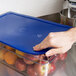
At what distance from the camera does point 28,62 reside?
482 mm

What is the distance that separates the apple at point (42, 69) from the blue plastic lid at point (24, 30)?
0.05 metres

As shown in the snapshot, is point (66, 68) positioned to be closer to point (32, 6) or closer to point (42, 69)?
point (42, 69)

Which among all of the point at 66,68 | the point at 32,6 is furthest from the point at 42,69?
the point at 32,6

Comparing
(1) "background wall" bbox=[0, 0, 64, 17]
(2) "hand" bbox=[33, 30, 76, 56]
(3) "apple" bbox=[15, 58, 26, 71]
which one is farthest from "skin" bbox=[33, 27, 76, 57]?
(1) "background wall" bbox=[0, 0, 64, 17]

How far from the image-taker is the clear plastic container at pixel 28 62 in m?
0.44

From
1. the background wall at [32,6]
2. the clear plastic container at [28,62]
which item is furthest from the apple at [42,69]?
the background wall at [32,6]

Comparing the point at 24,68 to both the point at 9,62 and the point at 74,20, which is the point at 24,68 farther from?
the point at 74,20

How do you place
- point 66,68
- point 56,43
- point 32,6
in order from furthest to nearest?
point 32,6, point 66,68, point 56,43

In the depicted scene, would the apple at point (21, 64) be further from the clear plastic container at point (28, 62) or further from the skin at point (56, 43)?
the skin at point (56, 43)

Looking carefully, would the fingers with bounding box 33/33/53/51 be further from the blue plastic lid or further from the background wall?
the background wall

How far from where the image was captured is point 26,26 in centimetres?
61

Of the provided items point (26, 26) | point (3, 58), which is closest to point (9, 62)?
point (3, 58)

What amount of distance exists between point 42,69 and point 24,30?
214 mm

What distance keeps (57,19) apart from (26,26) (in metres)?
0.41
